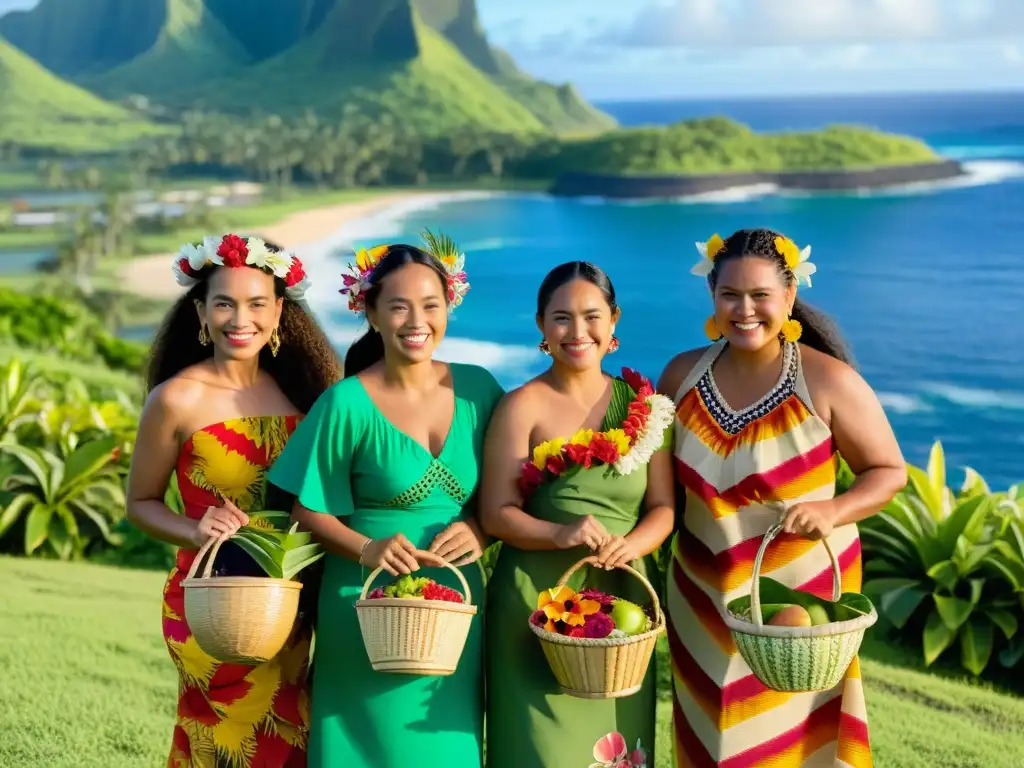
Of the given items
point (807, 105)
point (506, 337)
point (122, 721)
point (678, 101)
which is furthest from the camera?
point (678, 101)

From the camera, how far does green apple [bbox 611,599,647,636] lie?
3.05m

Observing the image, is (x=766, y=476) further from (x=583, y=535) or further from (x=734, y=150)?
(x=734, y=150)

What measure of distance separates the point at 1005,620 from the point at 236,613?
4.17m

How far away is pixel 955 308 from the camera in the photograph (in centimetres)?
2559

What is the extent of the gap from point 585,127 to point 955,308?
12463 millimetres

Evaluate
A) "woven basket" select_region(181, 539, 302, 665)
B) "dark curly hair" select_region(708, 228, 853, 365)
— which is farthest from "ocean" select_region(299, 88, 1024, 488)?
"woven basket" select_region(181, 539, 302, 665)

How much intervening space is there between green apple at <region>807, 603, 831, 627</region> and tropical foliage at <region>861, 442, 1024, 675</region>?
3.18 meters

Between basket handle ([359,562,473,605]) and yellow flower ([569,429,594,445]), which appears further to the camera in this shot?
yellow flower ([569,429,594,445])

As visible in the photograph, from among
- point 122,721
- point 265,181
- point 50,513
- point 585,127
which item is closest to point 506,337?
point 265,181

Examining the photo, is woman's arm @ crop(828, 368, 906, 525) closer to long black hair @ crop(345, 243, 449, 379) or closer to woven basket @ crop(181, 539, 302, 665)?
long black hair @ crop(345, 243, 449, 379)

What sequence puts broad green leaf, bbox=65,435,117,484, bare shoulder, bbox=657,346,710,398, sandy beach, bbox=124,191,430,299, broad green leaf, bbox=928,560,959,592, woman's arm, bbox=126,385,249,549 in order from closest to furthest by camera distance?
woman's arm, bbox=126,385,249,549, bare shoulder, bbox=657,346,710,398, broad green leaf, bbox=928,560,959,592, broad green leaf, bbox=65,435,117,484, sandy beach, bbox=124,191,430,299

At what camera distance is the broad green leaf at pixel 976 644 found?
598 cm

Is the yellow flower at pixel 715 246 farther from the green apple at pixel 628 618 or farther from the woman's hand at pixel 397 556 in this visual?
the woman's hand at pixel 397 556

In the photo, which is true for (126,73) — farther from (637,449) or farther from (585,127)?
(637,449)
